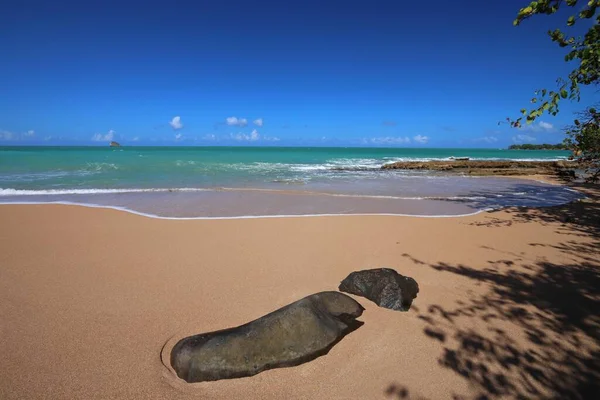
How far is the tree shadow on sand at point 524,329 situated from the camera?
8.82 ft

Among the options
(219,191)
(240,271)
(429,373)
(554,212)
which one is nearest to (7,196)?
(219,191)

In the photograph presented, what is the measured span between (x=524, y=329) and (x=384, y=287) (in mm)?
1591

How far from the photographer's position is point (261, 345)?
115 inches

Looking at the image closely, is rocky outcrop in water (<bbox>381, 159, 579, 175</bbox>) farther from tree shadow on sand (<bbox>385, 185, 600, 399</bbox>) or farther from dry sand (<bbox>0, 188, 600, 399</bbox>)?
tree shadow on sand (<bbox>385, 185, 600, 399</bbox>)

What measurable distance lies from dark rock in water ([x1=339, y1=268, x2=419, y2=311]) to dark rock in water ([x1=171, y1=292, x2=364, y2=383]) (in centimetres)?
78

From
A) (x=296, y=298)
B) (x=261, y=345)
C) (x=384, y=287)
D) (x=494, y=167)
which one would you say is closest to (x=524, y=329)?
(x=384, y=287)

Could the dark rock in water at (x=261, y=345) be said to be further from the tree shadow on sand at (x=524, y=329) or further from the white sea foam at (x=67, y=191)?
the white sea foam at (x=67, y=191)

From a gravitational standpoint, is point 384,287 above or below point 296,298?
above

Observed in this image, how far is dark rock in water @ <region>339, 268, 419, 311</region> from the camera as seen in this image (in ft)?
12.9

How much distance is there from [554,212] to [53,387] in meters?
12.2

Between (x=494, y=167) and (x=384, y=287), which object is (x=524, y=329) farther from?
(x=494, y=167)

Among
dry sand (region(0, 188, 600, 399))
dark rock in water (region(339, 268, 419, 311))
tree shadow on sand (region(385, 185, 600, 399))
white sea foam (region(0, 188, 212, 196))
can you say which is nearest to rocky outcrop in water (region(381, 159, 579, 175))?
dry sand (region(0, 188, 600, 399))

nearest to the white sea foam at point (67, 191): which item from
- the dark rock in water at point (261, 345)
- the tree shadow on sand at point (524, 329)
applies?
the dark rock in water at point (261, 345)

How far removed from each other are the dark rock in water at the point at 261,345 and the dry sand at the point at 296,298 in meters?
0.09
